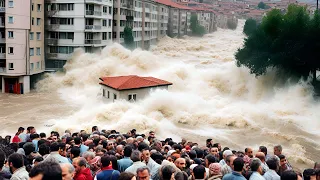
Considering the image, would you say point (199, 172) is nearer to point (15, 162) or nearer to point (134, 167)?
point (134, 167)

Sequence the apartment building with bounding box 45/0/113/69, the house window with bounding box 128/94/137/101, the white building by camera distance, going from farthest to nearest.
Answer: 1. the apartment building with bounding box 45/0/113/69
2. the house window with bounding box 128/94/137/101
3. the white building

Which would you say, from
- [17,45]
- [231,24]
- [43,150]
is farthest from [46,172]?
[231,24]

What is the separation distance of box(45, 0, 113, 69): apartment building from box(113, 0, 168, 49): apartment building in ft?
24.9

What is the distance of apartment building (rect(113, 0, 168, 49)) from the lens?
2097 inches

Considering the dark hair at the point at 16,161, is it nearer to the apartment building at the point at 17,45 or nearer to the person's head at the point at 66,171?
the person's head at the point at 66,171

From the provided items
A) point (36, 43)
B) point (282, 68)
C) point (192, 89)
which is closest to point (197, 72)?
point (192, 89)

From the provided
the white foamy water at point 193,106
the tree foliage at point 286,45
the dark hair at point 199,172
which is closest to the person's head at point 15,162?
the dark hair at point 199,172

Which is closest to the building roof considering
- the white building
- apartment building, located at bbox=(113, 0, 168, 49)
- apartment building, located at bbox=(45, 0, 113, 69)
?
the white building

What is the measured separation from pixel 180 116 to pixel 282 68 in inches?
544

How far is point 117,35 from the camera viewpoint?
5306 centimetres

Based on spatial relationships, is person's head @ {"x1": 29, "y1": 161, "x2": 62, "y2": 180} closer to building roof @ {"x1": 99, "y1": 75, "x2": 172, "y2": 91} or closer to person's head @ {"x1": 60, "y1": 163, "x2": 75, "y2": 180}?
person's head @ {"x1": 60, "y1": 163, "x2": 75, "y2": 180}

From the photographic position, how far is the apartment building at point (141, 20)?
53272 mm

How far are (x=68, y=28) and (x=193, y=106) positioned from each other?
67.7 feet

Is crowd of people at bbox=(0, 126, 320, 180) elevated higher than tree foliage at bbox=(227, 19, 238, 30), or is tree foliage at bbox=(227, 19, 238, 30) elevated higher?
tree foliage at bbox=(227, 19, 238, 30)
